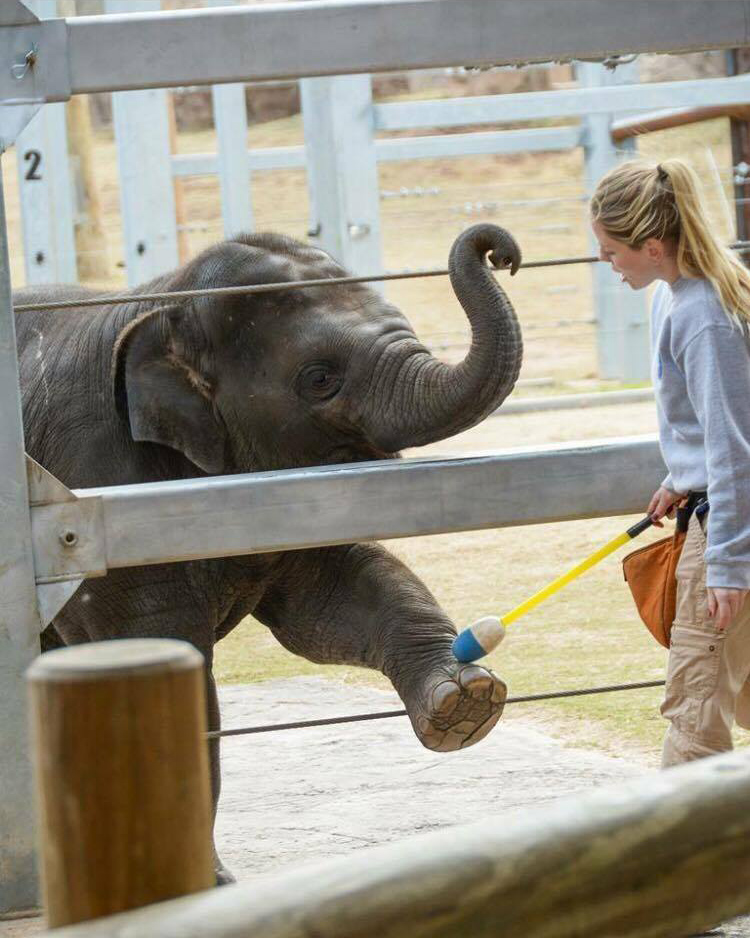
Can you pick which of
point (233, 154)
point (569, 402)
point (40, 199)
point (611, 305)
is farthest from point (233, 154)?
point (611, 305)

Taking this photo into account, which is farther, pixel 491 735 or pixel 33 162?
pixel 33 162

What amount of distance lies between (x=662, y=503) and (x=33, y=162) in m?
8.83

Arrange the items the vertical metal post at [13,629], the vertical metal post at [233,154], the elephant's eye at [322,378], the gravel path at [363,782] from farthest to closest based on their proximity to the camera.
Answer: the vertical metal post at [233,154]
the elephant's eye at [322,378]
the gravel path at [363,782]
the vertical metal post at [13,629]

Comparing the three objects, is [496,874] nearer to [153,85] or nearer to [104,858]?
[104,858]

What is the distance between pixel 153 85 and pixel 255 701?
3.19m

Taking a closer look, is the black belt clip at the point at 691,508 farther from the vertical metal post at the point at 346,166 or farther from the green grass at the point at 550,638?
the vertical metal post at the point at 346,166

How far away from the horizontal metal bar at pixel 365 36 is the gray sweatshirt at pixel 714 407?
0.50 metres

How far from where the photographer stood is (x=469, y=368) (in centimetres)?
373

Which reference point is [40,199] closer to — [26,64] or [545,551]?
[545,551]

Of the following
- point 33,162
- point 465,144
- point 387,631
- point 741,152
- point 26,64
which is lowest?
point 387,631

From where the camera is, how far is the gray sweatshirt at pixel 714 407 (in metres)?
2.83

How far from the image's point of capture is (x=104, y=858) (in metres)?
1.44

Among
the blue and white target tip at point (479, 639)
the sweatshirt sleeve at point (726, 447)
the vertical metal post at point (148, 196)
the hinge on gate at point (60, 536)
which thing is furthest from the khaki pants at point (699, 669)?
the vertical metal post at point (148, 196)

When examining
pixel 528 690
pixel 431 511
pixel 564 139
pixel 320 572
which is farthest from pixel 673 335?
pixel 564 139
